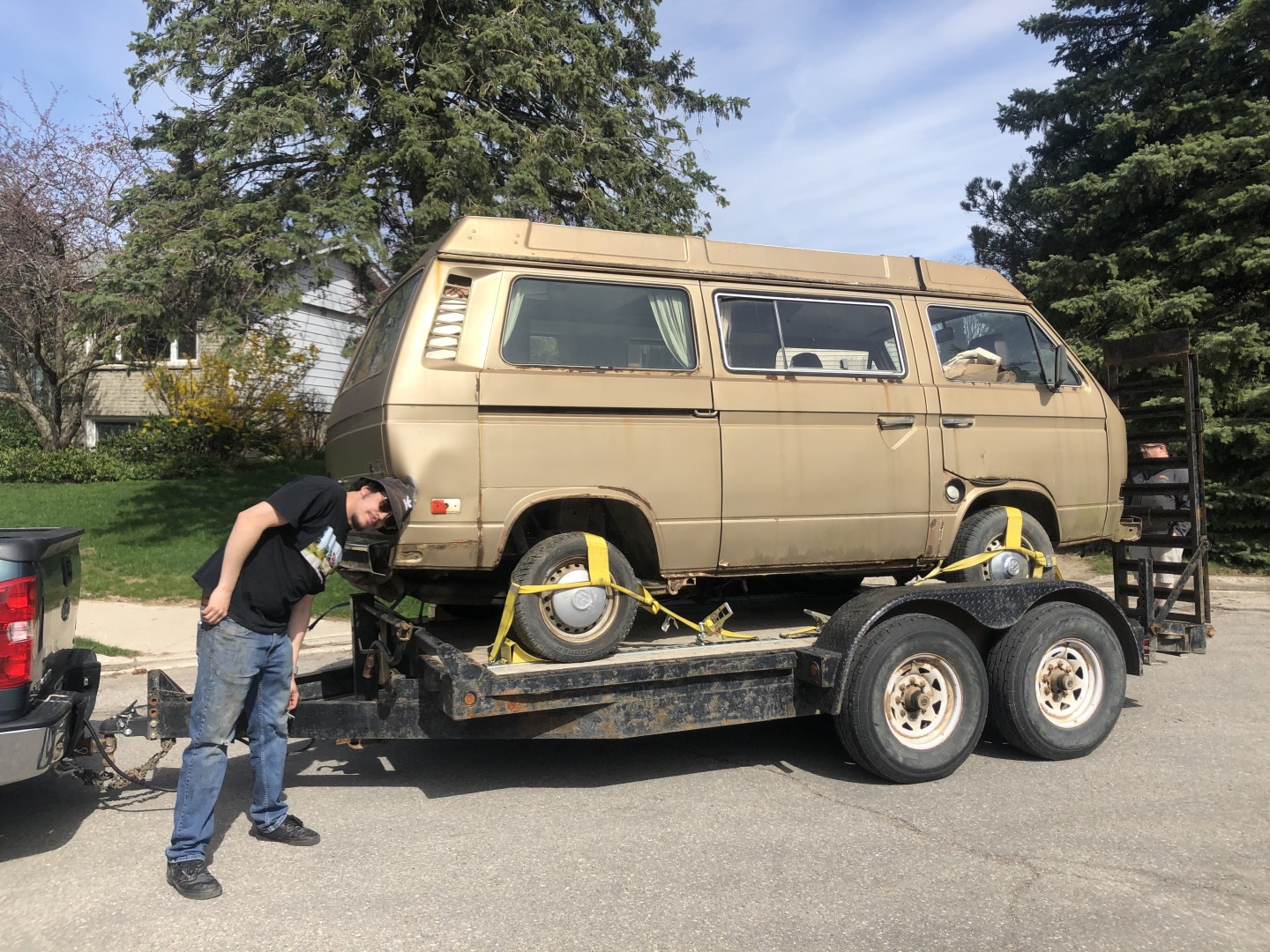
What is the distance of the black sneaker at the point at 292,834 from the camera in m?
4.39

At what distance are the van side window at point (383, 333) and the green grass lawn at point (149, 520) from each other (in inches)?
224

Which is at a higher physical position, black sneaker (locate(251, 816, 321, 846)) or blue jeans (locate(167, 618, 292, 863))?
blue jeans (locate(167, 618, 292, 863))

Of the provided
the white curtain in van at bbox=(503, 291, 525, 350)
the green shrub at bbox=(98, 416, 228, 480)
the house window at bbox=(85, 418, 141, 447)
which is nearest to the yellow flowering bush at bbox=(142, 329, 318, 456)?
the green shrub at bbox=(98, 416, 228, 480)

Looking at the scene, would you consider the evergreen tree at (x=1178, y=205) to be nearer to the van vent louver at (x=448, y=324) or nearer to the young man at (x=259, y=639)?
the van vent louver at (x=448, y=324)

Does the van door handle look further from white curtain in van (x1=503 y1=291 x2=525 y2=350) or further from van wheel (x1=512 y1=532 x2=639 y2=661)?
white curtain in van (x1=503 y1=291 x2=525 y2=350)

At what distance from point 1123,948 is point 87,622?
31.7 feet

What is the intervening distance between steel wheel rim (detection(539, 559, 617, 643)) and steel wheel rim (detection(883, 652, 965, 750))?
5.08 ft

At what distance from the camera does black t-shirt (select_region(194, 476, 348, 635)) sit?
13.4ft

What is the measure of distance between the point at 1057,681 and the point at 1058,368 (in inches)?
82.1

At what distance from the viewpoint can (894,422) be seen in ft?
18.9

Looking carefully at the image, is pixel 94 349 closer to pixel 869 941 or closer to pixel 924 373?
pixel 924 373

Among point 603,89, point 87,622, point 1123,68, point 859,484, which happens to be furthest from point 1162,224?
point 87,622

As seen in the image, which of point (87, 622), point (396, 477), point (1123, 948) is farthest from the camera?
point (87, 622)

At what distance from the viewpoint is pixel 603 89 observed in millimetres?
14469
